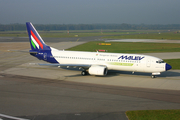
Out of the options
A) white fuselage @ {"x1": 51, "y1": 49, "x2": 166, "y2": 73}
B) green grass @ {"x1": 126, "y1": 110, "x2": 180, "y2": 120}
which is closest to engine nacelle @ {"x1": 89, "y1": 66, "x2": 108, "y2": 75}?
white fuselage @ {"x1": 51, "y1": 49, "x2": 166, "y2": 73}

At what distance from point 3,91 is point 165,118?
19907 millimetres

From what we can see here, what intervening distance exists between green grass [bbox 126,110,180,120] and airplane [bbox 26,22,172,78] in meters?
14.0

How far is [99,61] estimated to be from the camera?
34.9 m

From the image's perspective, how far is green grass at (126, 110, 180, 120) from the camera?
1725 cm

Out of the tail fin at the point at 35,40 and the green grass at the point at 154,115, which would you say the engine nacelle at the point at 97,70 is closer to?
the tail fin at the point at 35,40

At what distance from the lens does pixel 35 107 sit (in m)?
19.8

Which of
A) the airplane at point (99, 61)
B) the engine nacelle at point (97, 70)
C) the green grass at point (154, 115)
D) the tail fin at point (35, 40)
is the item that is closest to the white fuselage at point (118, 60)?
the airplane at point (99, 61)

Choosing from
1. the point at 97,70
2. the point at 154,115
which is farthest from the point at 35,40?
the point at 154,115

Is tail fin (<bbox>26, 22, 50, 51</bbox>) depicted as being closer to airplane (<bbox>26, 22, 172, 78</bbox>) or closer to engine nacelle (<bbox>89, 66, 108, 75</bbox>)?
airplane (<bbox>26, 22, 172, 78</bbox>)

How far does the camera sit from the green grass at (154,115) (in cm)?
1725

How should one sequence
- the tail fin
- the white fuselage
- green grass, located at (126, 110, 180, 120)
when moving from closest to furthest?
green grass, located at (126, 110, 180, 120) < the white fuselage < the tail fin

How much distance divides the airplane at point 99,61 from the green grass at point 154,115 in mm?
14004

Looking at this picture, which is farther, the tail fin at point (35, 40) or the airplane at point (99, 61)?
the tail fin at point (35, 40)

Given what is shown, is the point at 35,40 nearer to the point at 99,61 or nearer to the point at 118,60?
the point at 99,61
